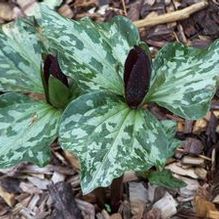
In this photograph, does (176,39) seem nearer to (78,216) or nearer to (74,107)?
(78,216)

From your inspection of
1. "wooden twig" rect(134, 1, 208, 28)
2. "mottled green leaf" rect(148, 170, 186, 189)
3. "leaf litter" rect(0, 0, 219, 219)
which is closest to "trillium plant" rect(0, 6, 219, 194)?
"mottled green leaf" rect(148, 170, 186, 189)

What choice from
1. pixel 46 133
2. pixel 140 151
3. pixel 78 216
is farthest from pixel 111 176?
pixel 78 216

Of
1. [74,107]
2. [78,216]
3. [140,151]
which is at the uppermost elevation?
[74,107]

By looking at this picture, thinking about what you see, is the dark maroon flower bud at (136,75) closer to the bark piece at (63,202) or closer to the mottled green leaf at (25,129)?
the mottled green leaf at (25,129)

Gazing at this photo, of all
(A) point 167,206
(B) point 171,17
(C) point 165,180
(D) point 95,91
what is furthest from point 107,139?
(B) point 171,17

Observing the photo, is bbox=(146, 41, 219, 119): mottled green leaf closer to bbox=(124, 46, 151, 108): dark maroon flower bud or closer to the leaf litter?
bbox=(124, 46, 151, 108): dark maroon flower bud

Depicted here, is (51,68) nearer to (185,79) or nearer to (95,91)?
(95,91)
